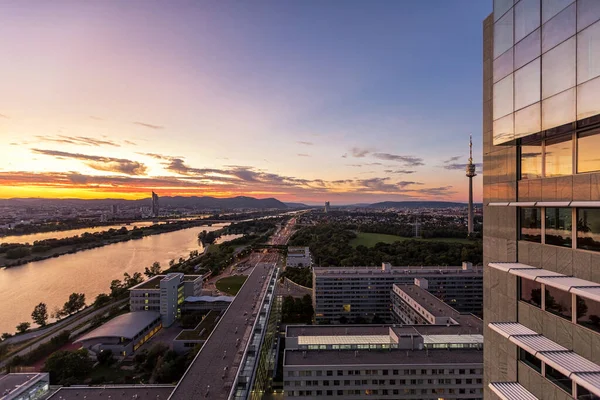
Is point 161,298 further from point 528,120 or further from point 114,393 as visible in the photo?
point 528,120

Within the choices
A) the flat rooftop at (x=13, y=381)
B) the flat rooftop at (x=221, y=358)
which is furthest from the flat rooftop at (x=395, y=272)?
the flat rooftop at (x=13, y=381)

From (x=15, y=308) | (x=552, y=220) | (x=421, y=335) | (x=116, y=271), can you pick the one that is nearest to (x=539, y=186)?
(x=552, y=220)

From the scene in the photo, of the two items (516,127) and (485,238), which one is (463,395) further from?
(516,127)

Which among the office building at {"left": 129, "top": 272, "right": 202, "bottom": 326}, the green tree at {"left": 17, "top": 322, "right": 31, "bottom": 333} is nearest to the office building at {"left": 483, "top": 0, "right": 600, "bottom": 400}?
the office building at {"left": 129, "top": 272, "right": 202, "bottom": 326}

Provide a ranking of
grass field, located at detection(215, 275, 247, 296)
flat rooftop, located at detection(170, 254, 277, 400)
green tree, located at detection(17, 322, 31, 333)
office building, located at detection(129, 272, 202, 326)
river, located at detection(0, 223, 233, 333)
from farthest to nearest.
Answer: grass field, located at detection(215, 275, 247, 296) → river, located at detection(0, 223, 233, 333) → office building, located at detection(129, 272, 202, 326) → green tree, located at detection(17, 322, 31, 333) → flat rooftop, located at detection(170, 254, 277, 400)

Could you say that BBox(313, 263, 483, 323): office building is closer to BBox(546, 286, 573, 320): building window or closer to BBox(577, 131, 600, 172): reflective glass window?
BBox(546, 286, 573, 320): building window

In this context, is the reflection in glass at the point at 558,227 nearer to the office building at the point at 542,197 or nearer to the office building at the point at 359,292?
the office building at the point at 542,197

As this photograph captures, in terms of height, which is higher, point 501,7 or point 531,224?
point 501,7

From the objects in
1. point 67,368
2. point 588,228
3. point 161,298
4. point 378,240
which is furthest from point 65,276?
point 378,240
